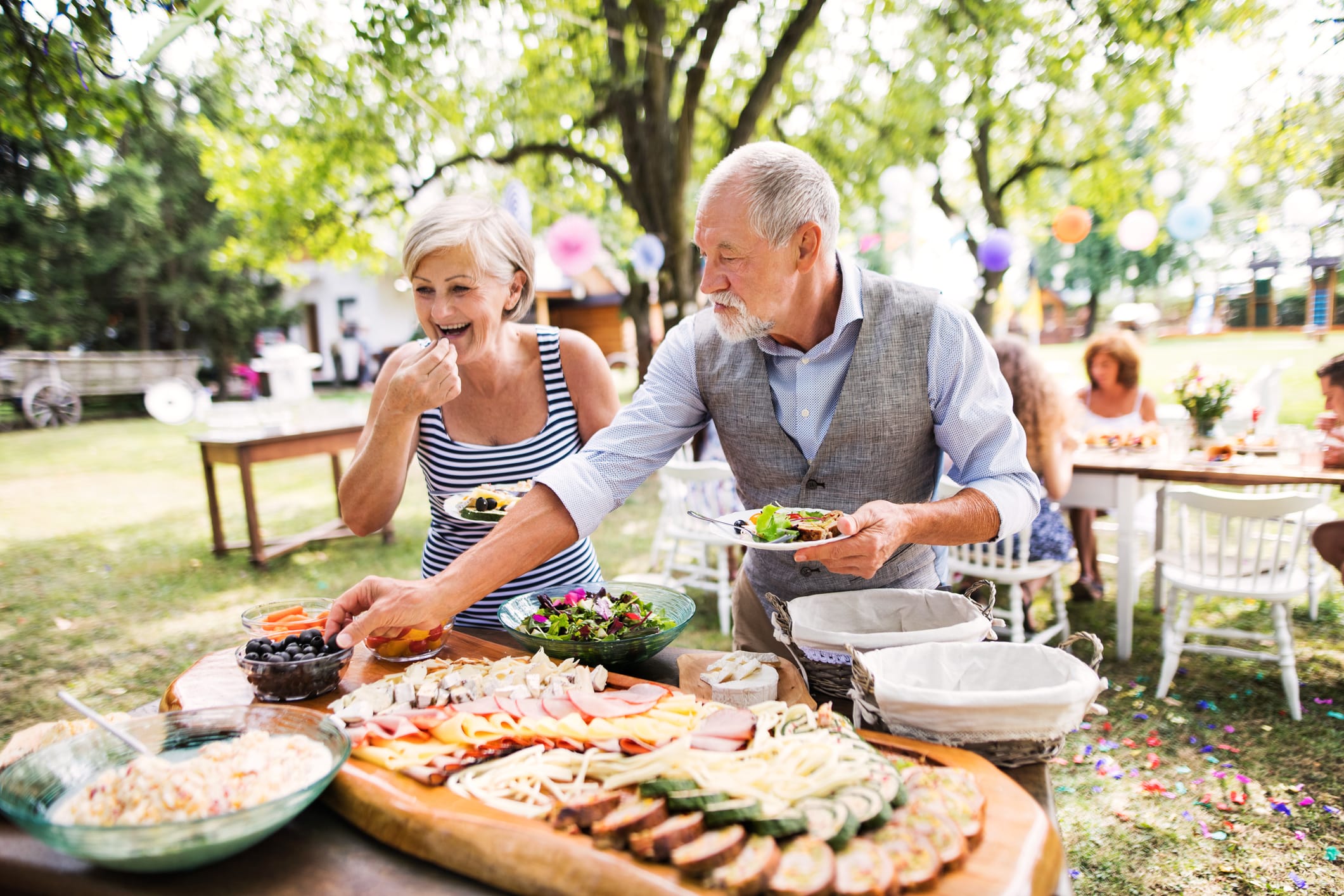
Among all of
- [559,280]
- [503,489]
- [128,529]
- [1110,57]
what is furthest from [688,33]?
[559,280]

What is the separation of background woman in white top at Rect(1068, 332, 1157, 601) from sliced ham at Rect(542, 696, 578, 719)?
518 centimetres

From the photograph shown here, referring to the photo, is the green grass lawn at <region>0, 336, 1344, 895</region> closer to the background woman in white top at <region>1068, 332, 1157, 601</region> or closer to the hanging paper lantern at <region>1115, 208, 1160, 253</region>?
the background woman in white top at <region>1068, 332, 1157, 601</region>

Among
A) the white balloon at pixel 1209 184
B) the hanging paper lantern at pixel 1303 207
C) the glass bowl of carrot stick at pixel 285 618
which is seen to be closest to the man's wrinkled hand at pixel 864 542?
the glass bowl of carrot stick at pixel 285 618

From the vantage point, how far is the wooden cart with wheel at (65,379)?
1636cm

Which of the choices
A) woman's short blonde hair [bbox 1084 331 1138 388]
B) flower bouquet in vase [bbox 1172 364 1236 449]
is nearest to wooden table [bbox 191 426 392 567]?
woman's short blonde hair [bbox 1084 331 1138 388]

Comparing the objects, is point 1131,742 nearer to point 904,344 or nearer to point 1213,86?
point 904,344

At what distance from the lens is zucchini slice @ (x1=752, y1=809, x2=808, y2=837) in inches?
43.1

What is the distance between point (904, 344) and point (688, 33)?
263 inches

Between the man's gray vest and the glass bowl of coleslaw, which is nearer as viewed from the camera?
the glass bowl of coleslaw

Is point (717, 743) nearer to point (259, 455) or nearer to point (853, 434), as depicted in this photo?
point (853, 434)

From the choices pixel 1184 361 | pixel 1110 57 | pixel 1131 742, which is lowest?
pixel 1131 742

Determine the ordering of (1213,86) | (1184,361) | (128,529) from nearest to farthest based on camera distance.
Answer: (128,529)
(1213,86)
(1184,361)

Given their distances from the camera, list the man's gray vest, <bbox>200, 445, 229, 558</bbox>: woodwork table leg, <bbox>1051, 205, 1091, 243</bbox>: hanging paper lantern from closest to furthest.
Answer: the man's gray vest
<bbox>200, 445, 229, 558</bbox>: woodwork table leg
<bbox>1051, 205, 1091, 243</bbox>: hanging paper lantern

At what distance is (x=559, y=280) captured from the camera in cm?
2219
